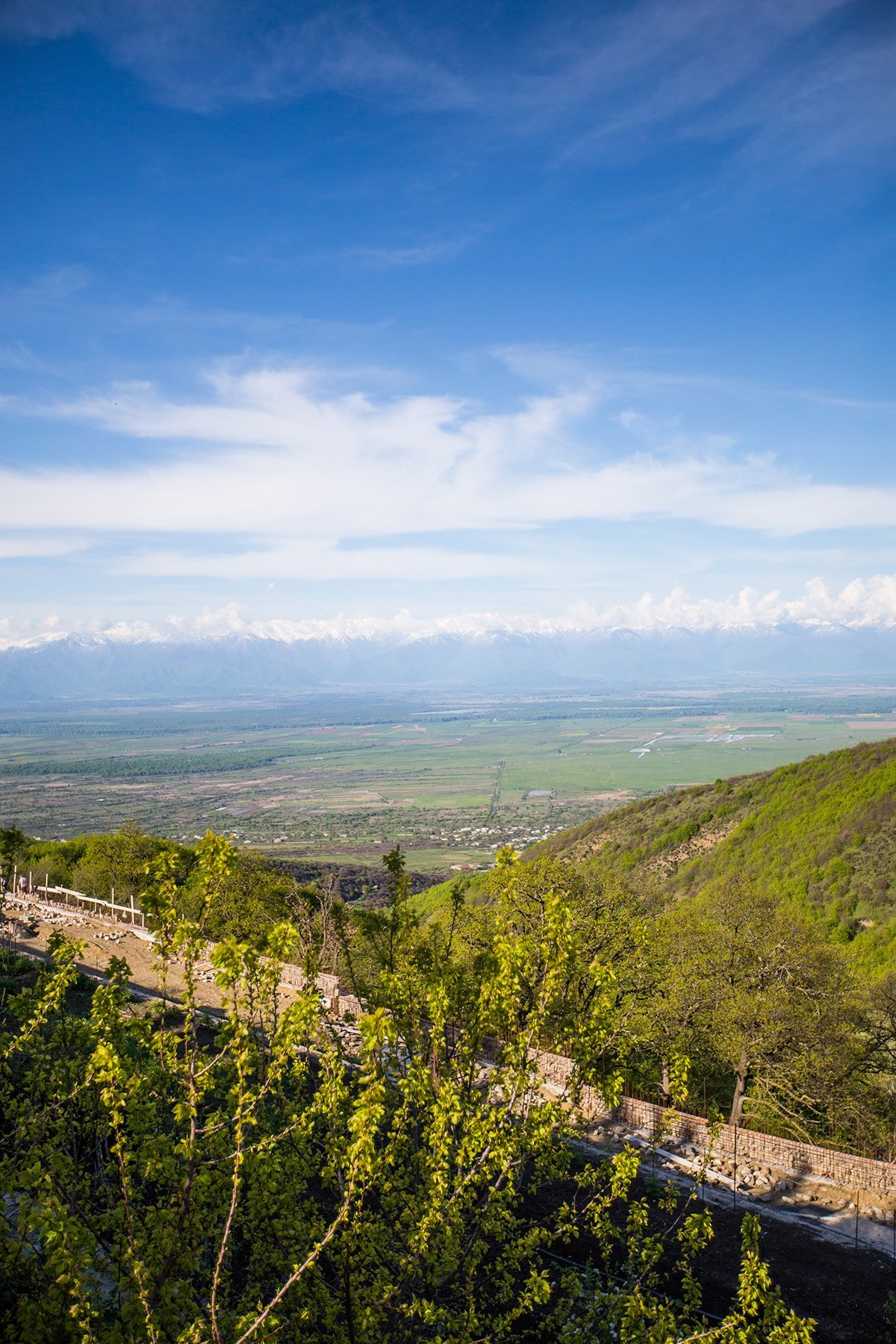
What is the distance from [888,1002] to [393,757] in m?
168

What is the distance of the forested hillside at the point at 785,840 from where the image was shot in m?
30.2

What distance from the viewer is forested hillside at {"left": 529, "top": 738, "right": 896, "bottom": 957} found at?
1190 inches

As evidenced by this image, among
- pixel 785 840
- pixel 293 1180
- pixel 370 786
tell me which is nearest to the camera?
pixel 293 1180

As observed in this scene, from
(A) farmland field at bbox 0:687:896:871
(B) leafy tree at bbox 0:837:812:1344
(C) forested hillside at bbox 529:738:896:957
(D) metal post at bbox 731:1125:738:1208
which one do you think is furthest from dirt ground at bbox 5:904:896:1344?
(A) farmland field at bbox 0:687:896:871

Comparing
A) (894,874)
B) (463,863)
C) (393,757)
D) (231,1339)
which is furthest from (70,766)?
(231,1339)

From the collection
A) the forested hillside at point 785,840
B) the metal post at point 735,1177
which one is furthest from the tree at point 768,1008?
the forested hillside at point 785,840

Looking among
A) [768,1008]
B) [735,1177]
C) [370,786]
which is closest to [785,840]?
[768,1008]

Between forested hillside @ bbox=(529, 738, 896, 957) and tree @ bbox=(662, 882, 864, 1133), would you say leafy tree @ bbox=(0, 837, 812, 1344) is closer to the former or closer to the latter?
tree @ bbox=(662, 882, 864, 1133)

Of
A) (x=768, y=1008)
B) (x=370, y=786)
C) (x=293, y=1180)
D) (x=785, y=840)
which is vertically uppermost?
(x=293, y=1180)

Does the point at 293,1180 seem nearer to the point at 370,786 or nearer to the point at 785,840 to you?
the point at 785,840

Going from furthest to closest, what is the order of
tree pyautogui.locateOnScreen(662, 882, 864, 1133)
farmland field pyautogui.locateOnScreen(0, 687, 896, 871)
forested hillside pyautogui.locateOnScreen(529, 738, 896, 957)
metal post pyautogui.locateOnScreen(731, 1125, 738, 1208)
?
farmland field pyautogui.locateOnScreen(0, 687, 896, 871)
forested hillside pyautogui.locateOnScreen(529, 738, 896, 957)
tree pyautogui.locateOnScreen(662, 882, 864, 1133)
metal post pyautogui.locateOnScreen(731, 1125, 738, 1208)

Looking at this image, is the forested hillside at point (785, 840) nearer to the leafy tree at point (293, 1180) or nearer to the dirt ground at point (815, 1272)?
the dirt ground at point (815, 1272)

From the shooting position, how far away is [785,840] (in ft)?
123

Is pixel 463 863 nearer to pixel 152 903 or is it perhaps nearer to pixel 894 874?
pixel 894 874
